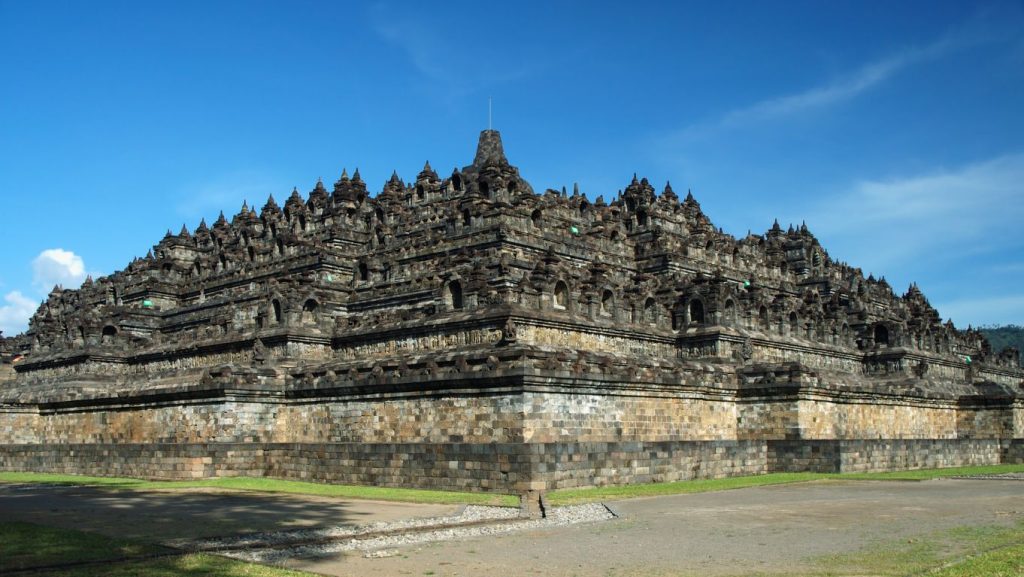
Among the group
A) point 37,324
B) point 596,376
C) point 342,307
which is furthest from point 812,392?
point 37,324

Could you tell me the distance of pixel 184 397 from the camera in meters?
40.2

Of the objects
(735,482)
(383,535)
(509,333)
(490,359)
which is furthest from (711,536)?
(509,333)

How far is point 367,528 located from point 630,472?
13118 mm

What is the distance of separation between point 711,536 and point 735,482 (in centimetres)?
1435

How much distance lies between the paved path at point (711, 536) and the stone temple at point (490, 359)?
6.85 m

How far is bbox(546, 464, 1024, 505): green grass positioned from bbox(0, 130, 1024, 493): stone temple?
81 cm

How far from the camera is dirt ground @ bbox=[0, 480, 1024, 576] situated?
16469 mm

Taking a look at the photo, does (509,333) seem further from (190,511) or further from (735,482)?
(190,511)

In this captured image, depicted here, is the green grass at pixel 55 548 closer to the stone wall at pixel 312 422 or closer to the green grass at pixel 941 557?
the green grass at pixel 941 557

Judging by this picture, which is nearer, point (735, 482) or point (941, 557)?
point (941, 557)

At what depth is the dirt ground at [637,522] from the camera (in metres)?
16.5

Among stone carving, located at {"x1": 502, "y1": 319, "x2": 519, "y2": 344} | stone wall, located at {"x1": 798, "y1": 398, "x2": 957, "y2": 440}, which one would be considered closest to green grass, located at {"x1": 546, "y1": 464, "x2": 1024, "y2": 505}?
stone wall, located at {"x1": 798, "y1": 398, "x2": 957, "y2": 440}

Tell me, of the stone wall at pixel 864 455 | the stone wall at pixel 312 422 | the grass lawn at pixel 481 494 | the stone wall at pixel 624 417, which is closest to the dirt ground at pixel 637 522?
the grass lawn at pixel 481 494

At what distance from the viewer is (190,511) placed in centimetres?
2458
